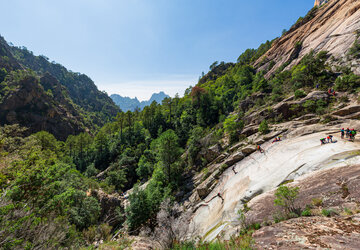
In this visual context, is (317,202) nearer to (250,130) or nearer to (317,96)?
(250,130)

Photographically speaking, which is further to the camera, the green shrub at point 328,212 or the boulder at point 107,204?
the boulder at point 107,204

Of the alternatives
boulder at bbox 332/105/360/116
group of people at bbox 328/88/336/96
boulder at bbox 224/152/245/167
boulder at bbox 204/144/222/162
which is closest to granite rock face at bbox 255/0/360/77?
group of people at bbox 328/88/336/96

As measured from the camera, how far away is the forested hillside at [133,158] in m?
10.1

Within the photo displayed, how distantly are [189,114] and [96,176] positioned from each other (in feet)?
122

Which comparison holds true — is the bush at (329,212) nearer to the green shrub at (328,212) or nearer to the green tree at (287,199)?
the green shrub at (328,212)

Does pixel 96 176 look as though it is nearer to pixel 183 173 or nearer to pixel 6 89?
pixel 183 173

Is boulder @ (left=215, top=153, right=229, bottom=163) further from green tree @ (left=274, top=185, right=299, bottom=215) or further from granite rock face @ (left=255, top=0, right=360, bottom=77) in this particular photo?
granite rock face @ (left=255, top=0, right=360, bottom=77)

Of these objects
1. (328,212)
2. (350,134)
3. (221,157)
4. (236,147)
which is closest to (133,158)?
(221,157)

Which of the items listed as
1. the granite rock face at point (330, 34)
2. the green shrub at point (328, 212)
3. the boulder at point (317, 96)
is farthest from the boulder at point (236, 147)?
the granite rock face at point (330, 34)

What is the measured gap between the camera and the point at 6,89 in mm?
63875

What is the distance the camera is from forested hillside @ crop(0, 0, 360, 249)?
10.1 m

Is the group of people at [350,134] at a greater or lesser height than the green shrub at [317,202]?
greater

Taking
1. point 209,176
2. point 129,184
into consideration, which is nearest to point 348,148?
point 209,176

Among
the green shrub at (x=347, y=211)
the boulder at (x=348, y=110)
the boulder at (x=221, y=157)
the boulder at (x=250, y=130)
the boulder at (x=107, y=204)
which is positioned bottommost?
the boulder at (x=107, y=204)
